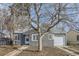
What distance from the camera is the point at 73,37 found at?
5.09 metres

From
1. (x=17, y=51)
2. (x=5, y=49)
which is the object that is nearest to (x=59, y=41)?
(x=17, y=51)

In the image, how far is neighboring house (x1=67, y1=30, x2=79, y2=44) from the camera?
5.08 meters

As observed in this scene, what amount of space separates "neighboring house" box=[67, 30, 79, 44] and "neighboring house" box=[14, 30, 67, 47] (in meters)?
0.11

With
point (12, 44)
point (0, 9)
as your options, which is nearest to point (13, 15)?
point (0, 9)

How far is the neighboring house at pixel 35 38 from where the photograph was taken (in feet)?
16.8

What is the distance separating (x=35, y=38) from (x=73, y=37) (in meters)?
0.84

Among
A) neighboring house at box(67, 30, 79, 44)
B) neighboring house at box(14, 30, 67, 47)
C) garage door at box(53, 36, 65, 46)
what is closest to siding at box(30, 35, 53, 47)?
neighboring house at box(14, 30, 67, 47)

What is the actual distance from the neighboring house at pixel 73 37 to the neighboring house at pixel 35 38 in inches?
4.4

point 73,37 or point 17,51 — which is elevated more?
point 73,37

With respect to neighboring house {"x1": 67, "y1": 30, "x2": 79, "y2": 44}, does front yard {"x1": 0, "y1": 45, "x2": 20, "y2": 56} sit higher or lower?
lower

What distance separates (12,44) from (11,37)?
16cm

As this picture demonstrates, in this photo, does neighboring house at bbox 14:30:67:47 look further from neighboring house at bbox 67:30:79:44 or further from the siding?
neighboring house at bbox 67:30:79:44

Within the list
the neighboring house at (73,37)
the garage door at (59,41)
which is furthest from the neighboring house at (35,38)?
the neighboring house at (73,37)

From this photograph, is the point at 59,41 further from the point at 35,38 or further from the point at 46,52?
the point at 35,38
